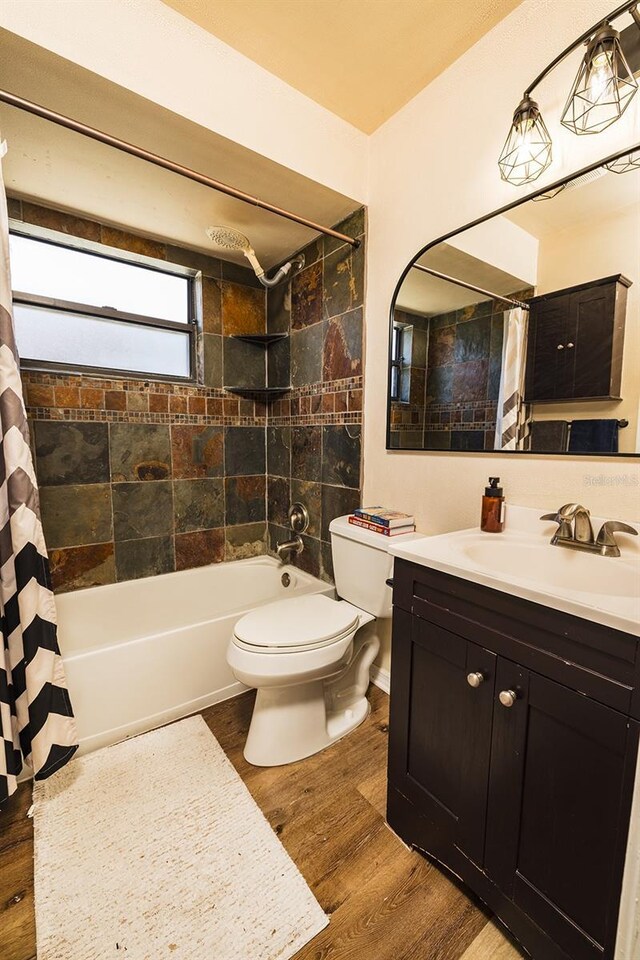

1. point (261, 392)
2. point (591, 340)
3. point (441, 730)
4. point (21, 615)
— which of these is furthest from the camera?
point (261, 392)

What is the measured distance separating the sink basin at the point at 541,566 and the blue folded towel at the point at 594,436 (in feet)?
0.65

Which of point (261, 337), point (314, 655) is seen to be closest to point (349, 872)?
point (314, 655)

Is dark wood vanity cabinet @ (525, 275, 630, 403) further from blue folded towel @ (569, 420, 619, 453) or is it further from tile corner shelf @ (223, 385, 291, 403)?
Result: tile corner shelf @ (223, 385, 291, 403)

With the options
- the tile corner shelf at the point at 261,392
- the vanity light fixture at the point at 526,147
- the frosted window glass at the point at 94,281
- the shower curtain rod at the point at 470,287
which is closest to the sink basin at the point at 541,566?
the shower curtain rod at the point at 470,287

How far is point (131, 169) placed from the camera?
59.3 inches

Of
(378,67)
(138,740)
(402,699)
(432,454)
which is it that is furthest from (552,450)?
(138,740)

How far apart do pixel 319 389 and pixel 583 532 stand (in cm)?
138

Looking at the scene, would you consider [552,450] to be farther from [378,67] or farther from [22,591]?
[22,591]

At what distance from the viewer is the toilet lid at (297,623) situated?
1.28 meters

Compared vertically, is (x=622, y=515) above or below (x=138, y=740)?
above

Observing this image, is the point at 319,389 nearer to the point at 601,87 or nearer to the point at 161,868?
the point at 601,87

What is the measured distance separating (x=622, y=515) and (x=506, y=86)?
1368 millimetres

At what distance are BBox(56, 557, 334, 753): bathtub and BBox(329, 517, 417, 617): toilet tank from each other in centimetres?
27

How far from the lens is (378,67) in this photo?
4.57ft
